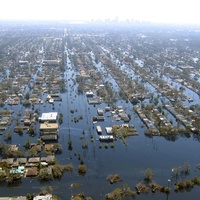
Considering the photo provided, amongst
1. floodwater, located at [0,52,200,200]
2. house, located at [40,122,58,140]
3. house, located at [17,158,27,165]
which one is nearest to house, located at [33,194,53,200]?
floodwater, located at [0,52,200,200]

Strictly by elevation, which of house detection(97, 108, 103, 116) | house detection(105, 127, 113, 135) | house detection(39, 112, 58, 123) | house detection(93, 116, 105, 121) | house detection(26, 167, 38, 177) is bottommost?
house detection(26, 167, 38, 177)

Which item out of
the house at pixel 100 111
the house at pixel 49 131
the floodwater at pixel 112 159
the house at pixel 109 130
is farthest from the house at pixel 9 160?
the house at pixel 100 111

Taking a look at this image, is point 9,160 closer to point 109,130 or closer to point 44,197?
point 44,197

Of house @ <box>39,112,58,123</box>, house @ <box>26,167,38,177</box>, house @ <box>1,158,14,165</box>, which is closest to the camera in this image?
house @ <box>26,167,38,177</box>

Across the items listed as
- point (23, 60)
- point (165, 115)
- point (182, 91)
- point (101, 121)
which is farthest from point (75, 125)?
point (23, 60)

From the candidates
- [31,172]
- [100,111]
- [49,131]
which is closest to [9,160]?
[31,172]

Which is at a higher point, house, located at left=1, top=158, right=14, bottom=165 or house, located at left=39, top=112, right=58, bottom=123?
house, located at left=39, top=112, right=58, bottom=123

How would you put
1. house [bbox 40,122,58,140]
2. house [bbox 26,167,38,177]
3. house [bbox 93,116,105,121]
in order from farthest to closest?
house [bbox 93,116,105,121] < house [bbox 40,122,58,140] < house [bbox 26,167,38,177]

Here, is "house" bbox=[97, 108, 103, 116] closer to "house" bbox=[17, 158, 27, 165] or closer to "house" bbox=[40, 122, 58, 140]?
"house" bbox=[40, 122, 58, 140]

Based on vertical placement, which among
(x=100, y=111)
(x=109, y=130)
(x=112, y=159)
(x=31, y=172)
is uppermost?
(x=100, y=111)

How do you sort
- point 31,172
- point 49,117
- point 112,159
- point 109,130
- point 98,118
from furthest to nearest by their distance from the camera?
1. point 98,118
2. point 49,117
3. point 109,130
4. point 112,159
5. point 31,172
